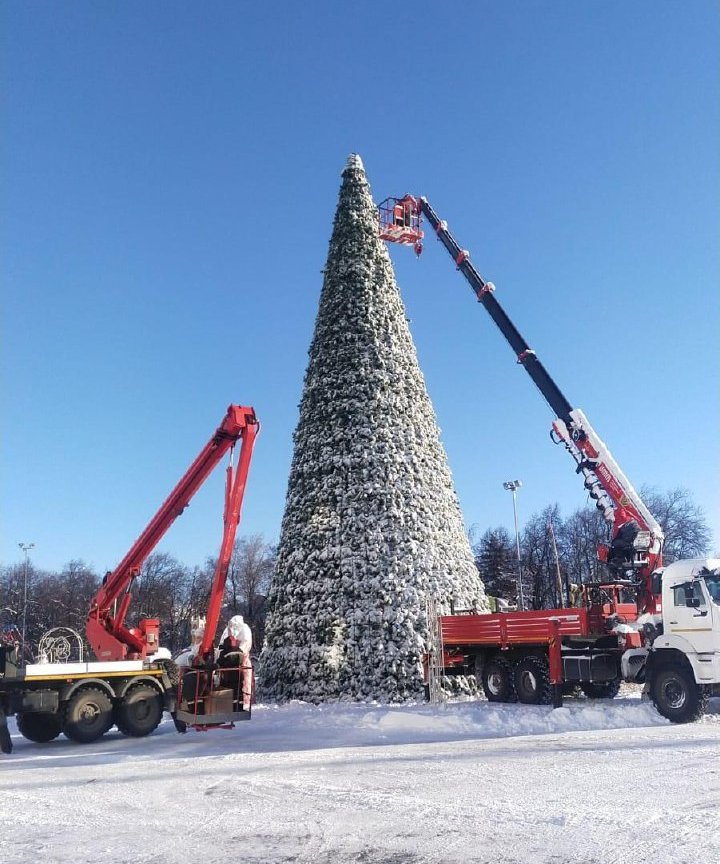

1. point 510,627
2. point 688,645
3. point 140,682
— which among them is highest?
point 510,627

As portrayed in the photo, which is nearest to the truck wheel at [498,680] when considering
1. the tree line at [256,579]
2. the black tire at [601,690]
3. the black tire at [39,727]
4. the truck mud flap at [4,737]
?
the black tire at [601,690]

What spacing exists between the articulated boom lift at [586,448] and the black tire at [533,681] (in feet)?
8.28

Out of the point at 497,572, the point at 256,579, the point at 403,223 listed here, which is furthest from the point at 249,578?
the point at 403,223

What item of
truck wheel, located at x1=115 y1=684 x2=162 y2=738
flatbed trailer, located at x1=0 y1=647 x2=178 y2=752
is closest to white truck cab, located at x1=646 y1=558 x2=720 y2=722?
flatbed trailer, located at x1=0 y1=647 x2=178 y2=752

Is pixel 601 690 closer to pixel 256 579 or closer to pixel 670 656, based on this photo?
pixel 670 656

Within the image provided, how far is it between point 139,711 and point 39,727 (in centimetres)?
188

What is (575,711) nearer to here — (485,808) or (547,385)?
(485,808)

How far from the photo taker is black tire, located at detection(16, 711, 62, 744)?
13.5 meters

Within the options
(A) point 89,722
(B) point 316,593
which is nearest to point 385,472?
(B) point 316,593

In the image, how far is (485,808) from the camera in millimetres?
7055

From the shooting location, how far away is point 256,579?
6506 centimetres

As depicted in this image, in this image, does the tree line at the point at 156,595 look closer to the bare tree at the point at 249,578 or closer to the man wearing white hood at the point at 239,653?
the bare tree at the point at 249,578

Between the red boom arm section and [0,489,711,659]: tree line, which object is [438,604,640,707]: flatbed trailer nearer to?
the red boom arm section

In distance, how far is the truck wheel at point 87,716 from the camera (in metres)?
13.0
